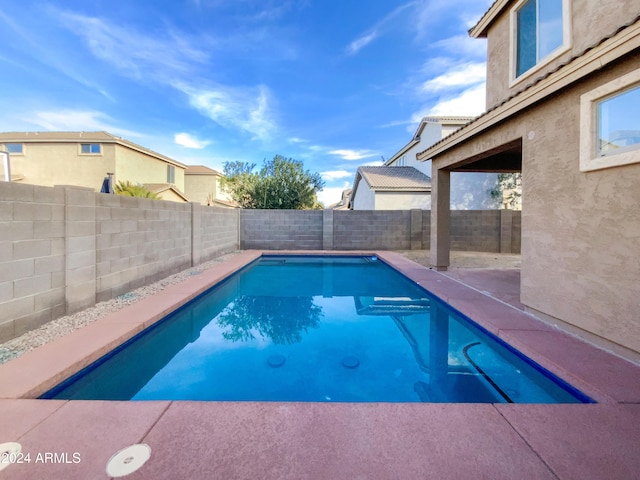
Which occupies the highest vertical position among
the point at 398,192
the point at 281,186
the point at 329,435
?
the point at 281,186

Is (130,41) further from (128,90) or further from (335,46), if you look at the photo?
(335,46)

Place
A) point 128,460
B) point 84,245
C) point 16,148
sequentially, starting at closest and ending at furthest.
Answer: point 128,460 → point 84,245 → point 16,148

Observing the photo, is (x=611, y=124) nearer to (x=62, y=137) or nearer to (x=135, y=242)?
(x=135, y=242)

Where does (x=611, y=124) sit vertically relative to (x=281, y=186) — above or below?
below

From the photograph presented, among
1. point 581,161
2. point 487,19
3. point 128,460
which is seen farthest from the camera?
point 487,19

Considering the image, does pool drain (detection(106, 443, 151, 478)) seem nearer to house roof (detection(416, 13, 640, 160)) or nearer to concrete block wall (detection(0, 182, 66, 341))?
concrete block wall (detection(0, 182, 66, 341))

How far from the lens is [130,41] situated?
12.4m

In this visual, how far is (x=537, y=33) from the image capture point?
18.5 feet

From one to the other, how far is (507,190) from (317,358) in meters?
18.8

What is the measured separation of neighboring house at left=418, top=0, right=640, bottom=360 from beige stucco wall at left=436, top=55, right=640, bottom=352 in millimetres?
12

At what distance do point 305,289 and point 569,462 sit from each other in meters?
6.43

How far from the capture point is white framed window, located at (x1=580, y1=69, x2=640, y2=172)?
3154 mm

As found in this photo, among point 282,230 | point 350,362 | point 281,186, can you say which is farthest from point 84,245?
point 281,186

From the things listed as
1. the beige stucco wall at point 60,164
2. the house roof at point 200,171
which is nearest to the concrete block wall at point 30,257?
the beige stucco wall at point 60,164
